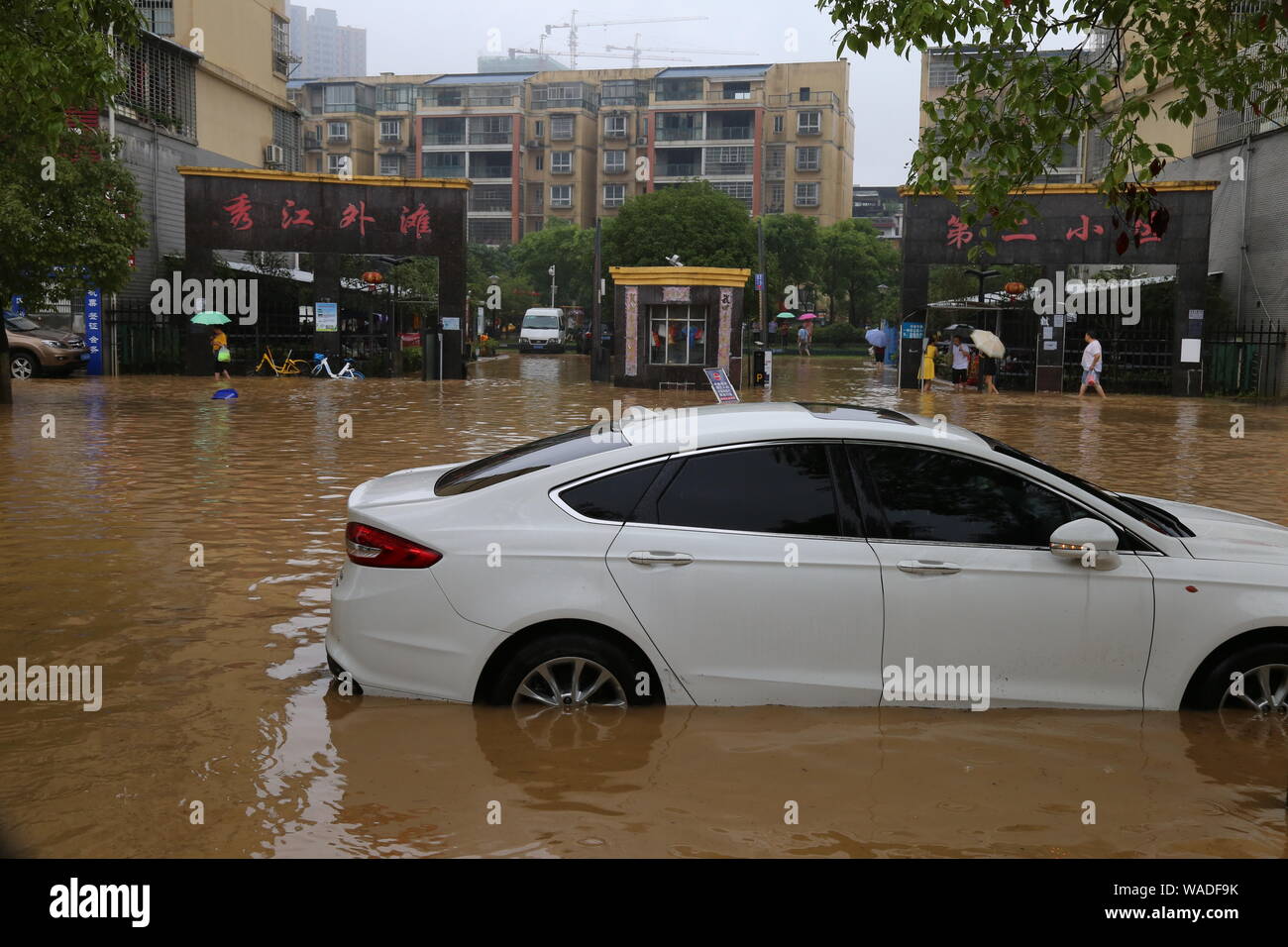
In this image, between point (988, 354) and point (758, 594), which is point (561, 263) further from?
point (758, 594)

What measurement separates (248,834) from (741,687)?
1999mm

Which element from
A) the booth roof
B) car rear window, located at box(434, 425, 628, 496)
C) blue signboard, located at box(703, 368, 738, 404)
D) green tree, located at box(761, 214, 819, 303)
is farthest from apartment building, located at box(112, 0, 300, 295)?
green tree, located at box(761, 214, 819, 303)

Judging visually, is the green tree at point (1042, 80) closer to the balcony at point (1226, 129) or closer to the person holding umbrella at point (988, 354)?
the person holding umbrella at point (988, 354)

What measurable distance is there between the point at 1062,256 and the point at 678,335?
1070 cm

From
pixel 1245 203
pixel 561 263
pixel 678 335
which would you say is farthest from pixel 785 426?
pixel 561 263

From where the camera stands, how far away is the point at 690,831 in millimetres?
4484

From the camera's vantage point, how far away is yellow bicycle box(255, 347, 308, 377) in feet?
119

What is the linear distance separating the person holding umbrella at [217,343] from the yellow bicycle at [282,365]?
150cm

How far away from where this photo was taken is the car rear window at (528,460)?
18.7 ft

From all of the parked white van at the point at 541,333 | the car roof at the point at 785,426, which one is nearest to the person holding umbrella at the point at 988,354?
the car roof at the point at 785,426

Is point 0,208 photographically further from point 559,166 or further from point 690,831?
point 559,166

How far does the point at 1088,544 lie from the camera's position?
5211 millimetres

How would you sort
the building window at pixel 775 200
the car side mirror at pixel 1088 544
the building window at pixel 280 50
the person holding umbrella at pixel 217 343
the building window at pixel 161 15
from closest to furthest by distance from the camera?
the car side mirror at pixel 1088 544, the person holding umbrella at pixel 217 343, the building window at pixel 161 15, the building window at pixel 280 50, the building window at pixel 775 200
